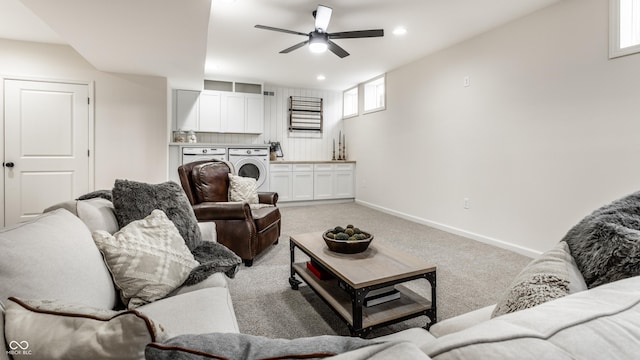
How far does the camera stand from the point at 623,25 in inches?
97.4

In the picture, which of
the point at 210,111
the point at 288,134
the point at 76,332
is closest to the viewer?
the point at 76,332

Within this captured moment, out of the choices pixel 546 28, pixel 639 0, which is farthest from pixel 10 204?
pixel 639 0

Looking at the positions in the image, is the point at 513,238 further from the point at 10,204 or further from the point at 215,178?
the point at 10,204

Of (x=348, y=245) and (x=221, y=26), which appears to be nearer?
(x=348, y=245)

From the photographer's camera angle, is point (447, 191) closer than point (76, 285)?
No

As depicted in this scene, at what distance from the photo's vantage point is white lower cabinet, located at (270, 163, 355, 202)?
5953 millimetres

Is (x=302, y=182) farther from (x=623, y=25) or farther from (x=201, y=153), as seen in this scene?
(x=623, y=25)

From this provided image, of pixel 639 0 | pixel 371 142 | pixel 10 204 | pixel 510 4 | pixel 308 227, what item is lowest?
pixel 308 227

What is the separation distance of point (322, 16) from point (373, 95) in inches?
127

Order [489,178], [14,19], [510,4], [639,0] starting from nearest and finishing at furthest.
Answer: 1. [639,0]
2. [510,4]
3. [14,19]
4. [489,178]

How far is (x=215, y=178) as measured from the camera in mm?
3285

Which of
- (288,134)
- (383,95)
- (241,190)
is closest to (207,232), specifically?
(241,190)

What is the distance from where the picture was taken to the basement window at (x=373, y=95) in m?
5.83

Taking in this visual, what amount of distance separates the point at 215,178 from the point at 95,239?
2029mm
